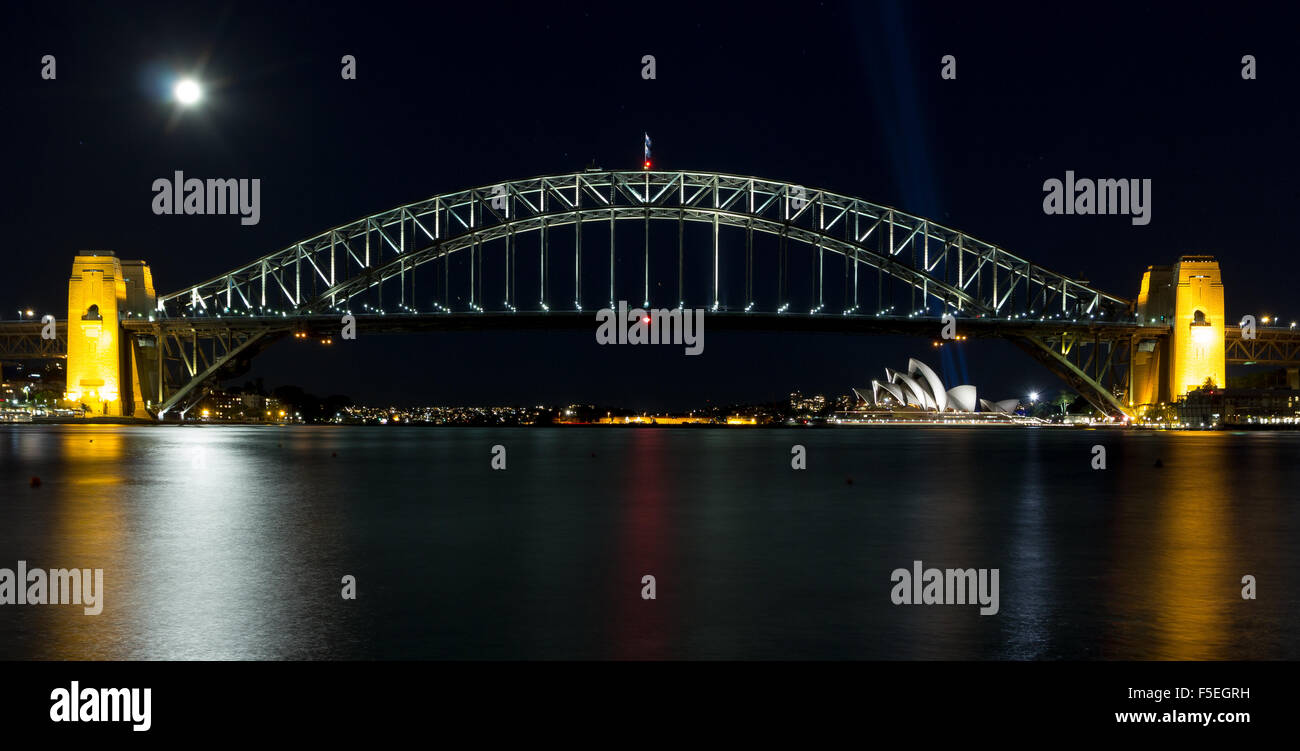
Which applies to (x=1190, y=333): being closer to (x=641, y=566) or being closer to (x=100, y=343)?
(x=100, y=343)

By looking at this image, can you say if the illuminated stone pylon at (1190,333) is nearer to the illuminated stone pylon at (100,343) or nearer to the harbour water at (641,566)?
the harbour water at (641,566)

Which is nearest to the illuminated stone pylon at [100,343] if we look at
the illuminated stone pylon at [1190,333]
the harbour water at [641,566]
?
the harbour water at [641,566]

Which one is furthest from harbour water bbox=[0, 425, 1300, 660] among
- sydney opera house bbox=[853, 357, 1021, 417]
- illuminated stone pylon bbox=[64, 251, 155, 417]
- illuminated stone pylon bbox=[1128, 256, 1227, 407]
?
sydney opera house bbox=[853, 357, 1021, 417]

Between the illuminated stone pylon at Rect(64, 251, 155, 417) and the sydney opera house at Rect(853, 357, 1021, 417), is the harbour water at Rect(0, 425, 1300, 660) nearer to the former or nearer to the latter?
the illuminated stone pylon at Rect(64, 251, 155, 417)

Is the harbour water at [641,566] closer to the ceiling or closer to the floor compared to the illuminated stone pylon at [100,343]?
closer to the floor
